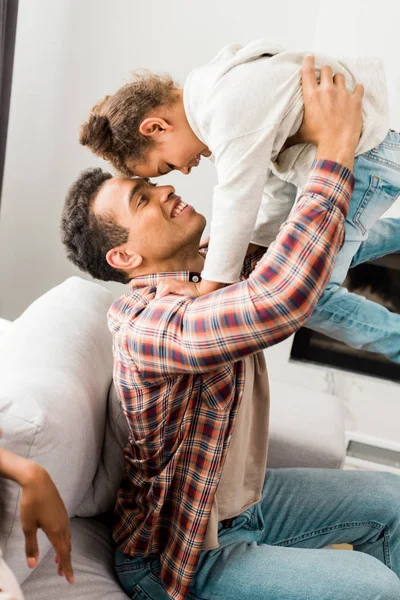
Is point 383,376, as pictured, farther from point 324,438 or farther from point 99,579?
point 99,579

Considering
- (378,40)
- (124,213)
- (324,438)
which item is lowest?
(324,438)

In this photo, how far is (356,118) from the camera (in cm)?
120

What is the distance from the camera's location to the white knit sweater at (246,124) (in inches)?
48.0

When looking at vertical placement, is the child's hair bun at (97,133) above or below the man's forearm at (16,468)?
above

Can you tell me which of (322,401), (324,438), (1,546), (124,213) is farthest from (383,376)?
(1,546)

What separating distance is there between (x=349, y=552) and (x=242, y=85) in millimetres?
926

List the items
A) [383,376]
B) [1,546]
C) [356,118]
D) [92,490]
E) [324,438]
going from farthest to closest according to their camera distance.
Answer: [383,376], [324,438], [92,490], [356,118], [1,546]

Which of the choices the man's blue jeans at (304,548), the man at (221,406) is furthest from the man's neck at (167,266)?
the man's blue jeans at (304,548)

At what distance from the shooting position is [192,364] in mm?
1105

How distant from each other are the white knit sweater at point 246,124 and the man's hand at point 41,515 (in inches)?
19.4

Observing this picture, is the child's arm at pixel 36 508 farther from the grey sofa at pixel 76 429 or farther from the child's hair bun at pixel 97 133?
the child's hair bun at pixel 97 133

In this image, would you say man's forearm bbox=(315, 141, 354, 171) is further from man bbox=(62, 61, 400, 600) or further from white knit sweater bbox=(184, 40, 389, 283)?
white knit sweater bbox=(184, 40, 389, 283)

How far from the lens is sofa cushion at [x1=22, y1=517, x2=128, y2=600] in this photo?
1192 mm

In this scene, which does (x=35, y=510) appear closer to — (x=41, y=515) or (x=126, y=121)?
(x=41, y=515)
